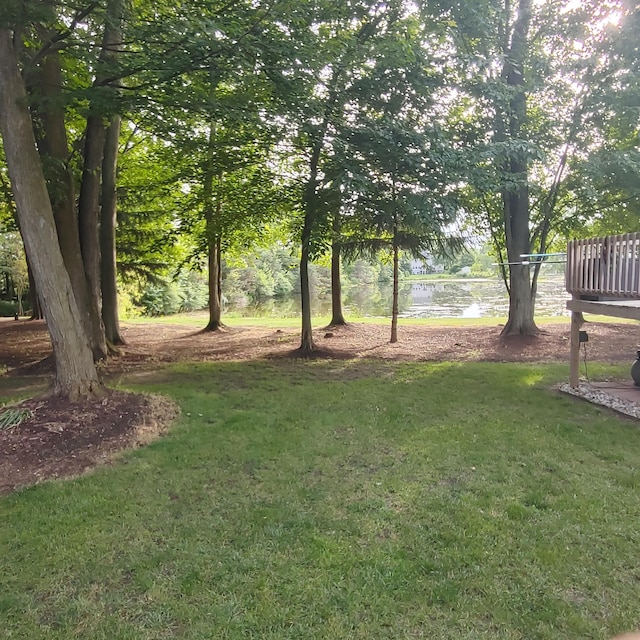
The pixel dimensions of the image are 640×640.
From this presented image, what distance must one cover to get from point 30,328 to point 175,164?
781 centimetres

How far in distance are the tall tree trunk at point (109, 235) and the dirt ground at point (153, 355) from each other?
0.70 meters

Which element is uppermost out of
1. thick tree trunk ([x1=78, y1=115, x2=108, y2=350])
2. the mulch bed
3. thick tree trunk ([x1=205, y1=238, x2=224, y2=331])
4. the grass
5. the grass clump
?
thick tree trunk ([x1=78, y1=115, x2=108, y2=350])

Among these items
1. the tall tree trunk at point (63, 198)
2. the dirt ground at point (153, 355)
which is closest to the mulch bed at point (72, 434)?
the dirt ground at point (153, 355)

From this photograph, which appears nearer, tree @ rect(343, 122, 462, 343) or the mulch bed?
the mulch bed

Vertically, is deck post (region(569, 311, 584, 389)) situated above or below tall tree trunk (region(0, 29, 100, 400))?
below

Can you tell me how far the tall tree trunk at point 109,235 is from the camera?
1063 centimetres

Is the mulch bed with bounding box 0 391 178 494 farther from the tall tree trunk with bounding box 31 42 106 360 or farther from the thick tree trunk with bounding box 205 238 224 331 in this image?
the thick tree trunk with bounding box 205 238 224 331

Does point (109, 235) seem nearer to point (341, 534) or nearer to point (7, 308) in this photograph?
point (341, 534)

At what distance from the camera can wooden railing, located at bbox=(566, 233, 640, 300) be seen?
579 centimetres

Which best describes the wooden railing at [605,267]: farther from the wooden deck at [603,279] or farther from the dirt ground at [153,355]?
the dirt ground at [153,355]

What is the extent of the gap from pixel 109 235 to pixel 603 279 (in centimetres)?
956

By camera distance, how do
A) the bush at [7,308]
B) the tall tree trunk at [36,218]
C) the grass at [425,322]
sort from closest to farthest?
the tall tree trunk at [36,218] → the grass at [425,322] → the bush at [7,308]

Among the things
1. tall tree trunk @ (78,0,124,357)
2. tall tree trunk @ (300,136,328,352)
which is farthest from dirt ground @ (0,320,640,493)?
tall tree trunk @ (78,0,124,357)

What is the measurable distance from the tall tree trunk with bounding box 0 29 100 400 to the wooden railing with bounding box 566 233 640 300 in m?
6.38
